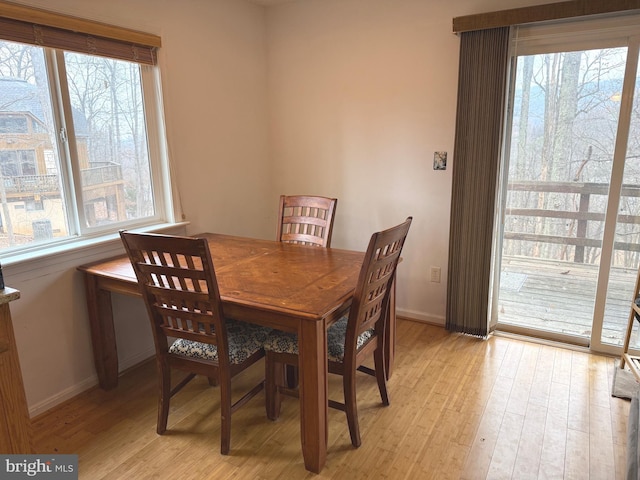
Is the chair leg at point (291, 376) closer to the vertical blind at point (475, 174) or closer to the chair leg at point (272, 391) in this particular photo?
the chair leg at point (272, 391)

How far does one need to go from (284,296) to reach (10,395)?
989 mm

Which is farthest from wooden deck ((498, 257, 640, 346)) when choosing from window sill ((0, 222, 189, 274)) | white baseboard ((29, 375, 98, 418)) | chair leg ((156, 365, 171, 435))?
white baseboard ((29, 375, 98, 418))

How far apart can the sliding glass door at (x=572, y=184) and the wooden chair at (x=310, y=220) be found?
1.12 m

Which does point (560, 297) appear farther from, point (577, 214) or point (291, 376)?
point (291, 376)

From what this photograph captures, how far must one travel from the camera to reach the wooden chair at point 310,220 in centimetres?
276

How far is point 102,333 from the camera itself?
236cm

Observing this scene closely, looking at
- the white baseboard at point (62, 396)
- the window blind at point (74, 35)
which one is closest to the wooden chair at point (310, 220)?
the window blind at point (74, 35)

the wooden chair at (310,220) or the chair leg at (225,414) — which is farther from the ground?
the wooden chair at (310,220)

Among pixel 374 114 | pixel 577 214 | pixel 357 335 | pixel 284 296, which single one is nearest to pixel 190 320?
pixel 284 296

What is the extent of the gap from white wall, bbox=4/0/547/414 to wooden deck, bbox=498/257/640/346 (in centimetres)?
47

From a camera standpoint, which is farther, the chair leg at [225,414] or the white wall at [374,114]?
the white wall at [374,114]

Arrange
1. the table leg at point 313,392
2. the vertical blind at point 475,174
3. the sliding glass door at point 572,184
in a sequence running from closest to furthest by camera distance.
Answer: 1. the table leg at point 313,392
2. the sliding glass door at point 572,184
3. the vertical blind at point 475,174

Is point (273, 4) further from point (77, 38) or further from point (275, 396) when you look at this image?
point (275, 396)

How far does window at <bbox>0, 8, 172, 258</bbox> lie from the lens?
2.09 m
